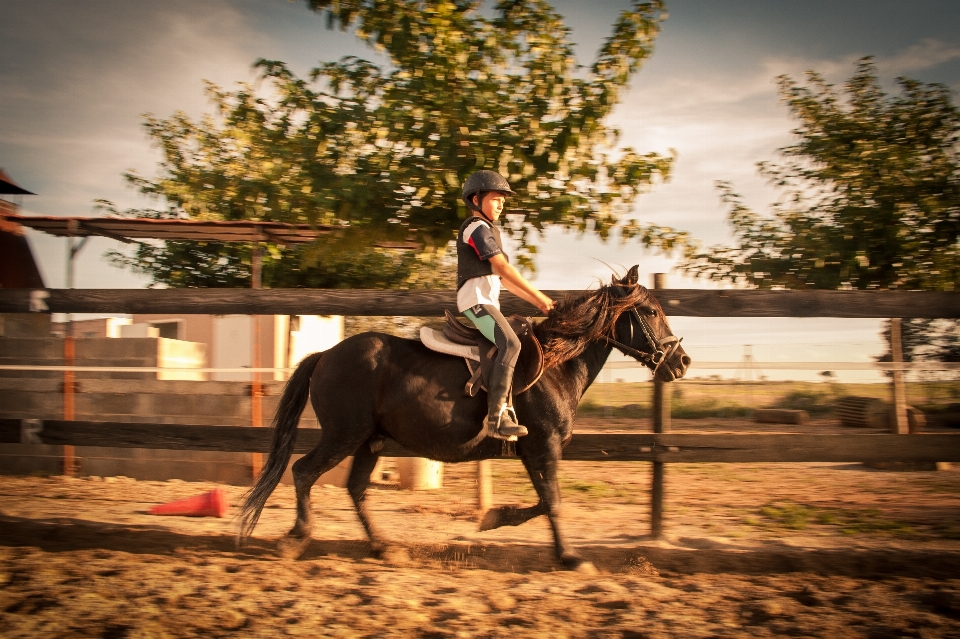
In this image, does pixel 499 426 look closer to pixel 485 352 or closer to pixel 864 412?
pixel 485 352

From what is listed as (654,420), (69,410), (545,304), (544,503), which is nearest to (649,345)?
(545,304)

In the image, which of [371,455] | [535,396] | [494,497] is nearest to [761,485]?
[494,497]

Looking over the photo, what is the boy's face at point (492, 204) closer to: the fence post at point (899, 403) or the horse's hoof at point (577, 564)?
the horse's hoof at point (577, 564)

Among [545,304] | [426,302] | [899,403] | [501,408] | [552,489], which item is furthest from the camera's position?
Answer: [899,403]

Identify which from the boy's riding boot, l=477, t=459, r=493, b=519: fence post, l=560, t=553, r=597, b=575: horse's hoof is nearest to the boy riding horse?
the boy's riding boot

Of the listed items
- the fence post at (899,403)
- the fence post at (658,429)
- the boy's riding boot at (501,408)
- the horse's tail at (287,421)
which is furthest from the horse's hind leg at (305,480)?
the fence post at (899,403)

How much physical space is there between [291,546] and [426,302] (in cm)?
198

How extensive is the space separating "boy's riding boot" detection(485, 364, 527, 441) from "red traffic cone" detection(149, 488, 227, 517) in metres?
2.98

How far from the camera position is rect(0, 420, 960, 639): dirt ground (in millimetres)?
3299

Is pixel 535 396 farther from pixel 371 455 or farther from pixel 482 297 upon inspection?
pixel 371 455

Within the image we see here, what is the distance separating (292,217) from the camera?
592 cm

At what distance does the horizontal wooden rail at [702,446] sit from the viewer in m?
4.84

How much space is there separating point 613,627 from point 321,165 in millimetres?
4237

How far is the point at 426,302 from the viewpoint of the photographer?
5.04 metres
